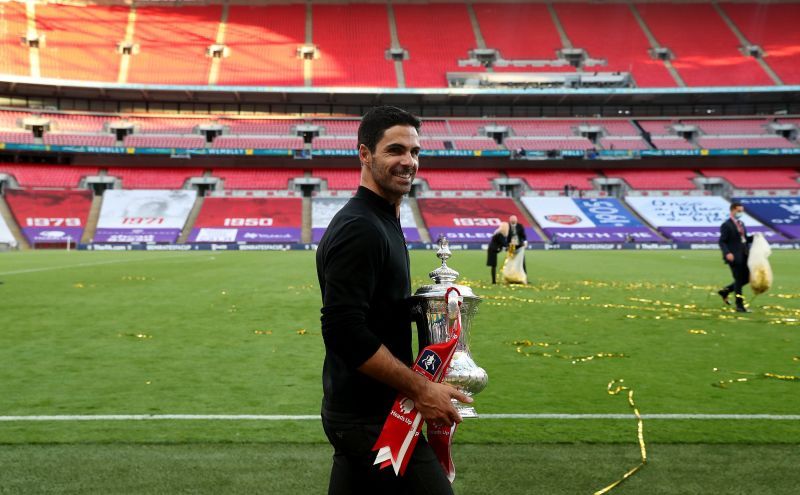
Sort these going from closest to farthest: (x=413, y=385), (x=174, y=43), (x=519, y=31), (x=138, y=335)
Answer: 1. (x=413, y=385)
2. (x=138, y=335)
3. (x=174, y=43)
4. (x=519, y=31)

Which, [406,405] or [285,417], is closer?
[406,405]

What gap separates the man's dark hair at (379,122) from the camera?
2715mm

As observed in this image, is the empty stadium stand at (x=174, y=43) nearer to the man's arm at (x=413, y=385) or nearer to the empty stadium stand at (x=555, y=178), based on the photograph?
the empty stadium stand at (x=555, y=178)

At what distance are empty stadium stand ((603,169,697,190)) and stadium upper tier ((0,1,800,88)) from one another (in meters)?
7.67

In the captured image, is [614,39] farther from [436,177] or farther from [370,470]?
[370,470]

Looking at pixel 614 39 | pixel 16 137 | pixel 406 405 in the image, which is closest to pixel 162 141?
pixel 16 137

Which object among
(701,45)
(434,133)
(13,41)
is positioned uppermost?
(701,45)

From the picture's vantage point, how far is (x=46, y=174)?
59.0 metres

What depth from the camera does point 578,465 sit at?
4.73 m

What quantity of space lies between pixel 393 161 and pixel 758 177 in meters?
66.6

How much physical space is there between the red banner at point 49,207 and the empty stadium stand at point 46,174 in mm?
2064

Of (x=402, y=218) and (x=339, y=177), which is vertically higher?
(x=339, y=177)

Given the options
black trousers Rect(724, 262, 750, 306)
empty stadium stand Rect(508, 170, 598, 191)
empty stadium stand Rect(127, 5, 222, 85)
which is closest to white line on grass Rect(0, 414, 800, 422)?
black trousers Rect(724, 262, 750, 306)

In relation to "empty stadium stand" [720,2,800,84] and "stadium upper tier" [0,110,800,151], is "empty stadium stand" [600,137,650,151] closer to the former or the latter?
"stadium upper tier" [0,110,800,151]
